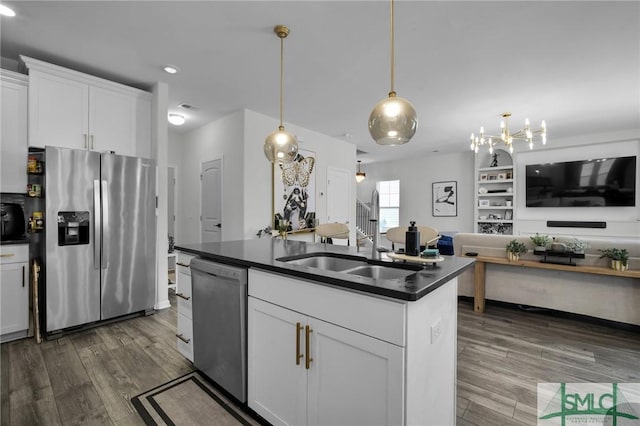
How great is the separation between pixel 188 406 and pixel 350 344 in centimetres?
131

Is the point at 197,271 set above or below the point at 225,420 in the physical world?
above

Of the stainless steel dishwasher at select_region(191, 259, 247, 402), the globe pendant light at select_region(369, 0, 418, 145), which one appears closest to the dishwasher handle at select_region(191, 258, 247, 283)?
the stainless steel dishwasher at select_region(191, 259, 247, 402)

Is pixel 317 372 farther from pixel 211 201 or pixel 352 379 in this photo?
pixel 211 201

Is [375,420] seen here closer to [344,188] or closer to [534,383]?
[534,383]

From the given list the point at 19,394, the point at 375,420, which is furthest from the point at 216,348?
the point at 19,394

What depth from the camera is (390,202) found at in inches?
353

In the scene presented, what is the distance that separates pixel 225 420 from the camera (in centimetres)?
174

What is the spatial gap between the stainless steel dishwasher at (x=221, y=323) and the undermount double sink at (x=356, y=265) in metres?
0.36

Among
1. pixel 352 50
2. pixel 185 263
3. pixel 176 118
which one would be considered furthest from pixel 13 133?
pixel 352 50

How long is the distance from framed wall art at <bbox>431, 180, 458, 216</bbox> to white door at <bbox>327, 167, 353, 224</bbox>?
2793mm

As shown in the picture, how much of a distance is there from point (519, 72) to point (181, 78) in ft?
12.7

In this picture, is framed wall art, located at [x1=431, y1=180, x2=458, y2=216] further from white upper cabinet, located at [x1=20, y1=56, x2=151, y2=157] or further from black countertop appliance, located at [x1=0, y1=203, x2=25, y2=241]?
black countertop appliance, located at [x1=0, y1=203, x2=25, y2=241]

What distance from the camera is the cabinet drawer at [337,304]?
3.76ft

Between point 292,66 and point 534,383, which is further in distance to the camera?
point 292,66
